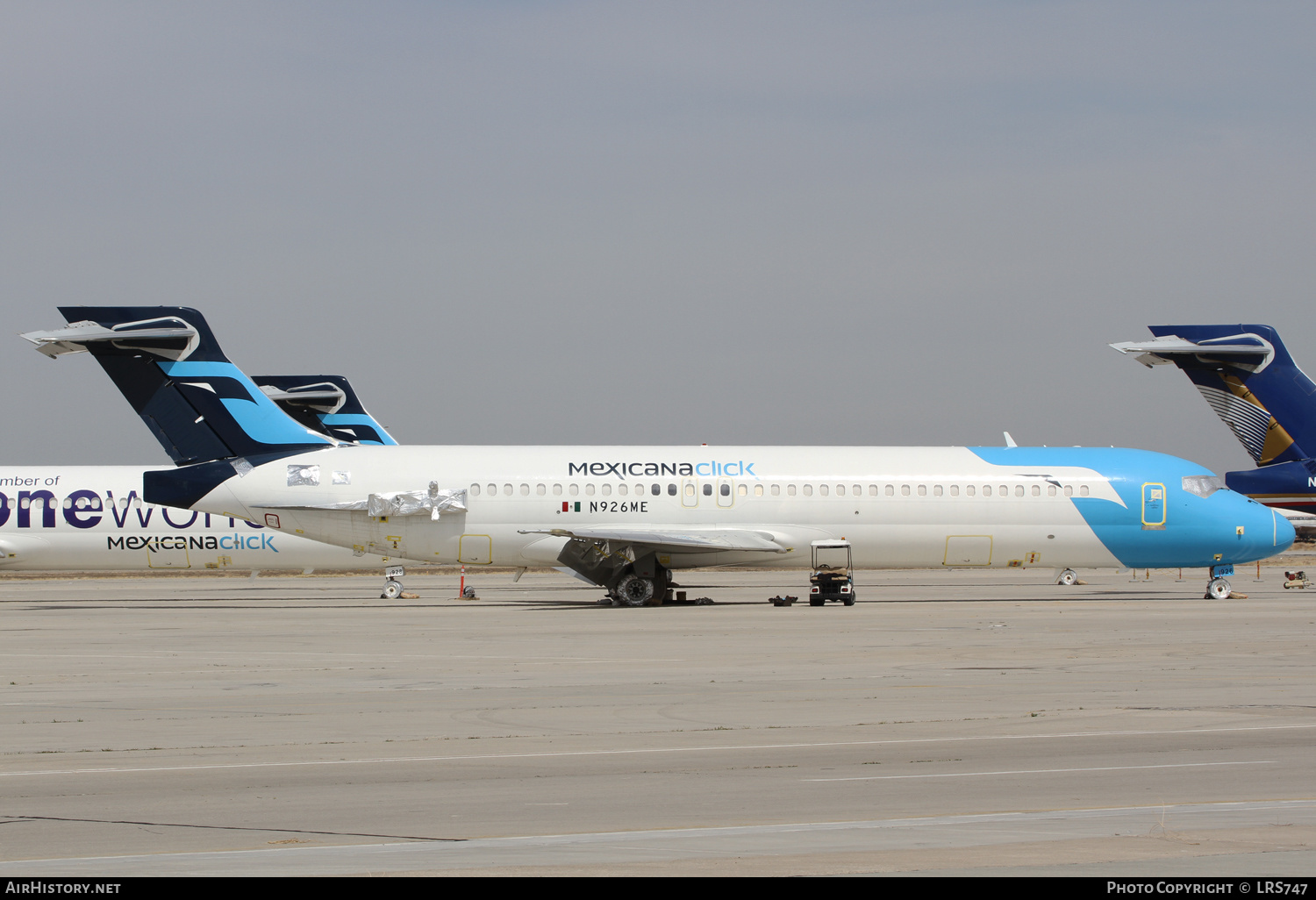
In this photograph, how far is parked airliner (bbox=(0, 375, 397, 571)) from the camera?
46.8 metres

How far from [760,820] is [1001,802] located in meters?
1.81

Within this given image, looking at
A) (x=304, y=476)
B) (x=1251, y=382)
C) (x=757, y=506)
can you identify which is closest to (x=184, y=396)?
(x=304, y=476)

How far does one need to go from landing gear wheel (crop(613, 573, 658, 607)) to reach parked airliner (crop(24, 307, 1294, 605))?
47mm

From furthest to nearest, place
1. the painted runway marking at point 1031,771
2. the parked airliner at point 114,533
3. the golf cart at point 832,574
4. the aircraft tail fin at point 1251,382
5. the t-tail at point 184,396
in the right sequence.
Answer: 1. the parked airliner at point 114,533
2. the aircraft tail fin at point 1251,382
3. the t-tail at point 184,396
4. the golf cart at point 832,574
5. the painted runway marking at point 1031,771

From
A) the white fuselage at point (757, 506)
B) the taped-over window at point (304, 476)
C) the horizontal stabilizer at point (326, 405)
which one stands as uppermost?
the horizontal stabilizer at point (326, 405)

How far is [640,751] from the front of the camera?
1179 centimetres

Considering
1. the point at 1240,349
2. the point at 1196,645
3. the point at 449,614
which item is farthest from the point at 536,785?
the point at 1240,349

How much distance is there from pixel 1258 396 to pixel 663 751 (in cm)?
3013

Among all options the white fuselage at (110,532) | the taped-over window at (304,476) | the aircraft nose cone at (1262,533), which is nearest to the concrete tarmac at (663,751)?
the taped-over window at (304,476)

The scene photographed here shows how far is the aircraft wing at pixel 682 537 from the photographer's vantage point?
33531mm

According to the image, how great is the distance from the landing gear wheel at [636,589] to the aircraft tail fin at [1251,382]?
50.0 feet

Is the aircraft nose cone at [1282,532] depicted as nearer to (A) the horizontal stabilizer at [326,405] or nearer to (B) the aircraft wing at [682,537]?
(B) the aircraft wing at [682,537]

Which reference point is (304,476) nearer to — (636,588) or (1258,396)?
(636,588)

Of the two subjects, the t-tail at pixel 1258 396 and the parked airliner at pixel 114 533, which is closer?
the t-tail at pixel 1258 396
